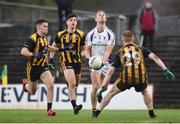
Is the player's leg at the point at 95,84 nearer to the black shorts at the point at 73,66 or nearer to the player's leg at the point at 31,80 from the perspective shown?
the black shorts at the point at 73,66

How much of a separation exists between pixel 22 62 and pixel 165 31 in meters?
6.01

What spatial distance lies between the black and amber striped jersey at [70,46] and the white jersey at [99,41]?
30cm

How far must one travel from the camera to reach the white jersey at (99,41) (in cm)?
2239

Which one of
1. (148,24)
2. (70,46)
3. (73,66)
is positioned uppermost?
(148,24)

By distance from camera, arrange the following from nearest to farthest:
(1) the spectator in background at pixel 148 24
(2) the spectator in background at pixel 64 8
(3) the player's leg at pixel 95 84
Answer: (3) the player's leg at pixel 95 84 < (2) the spectator in background at pixel 64 8 < (1) the spectator in background at pixel 148 24

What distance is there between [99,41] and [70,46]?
751 millimetres

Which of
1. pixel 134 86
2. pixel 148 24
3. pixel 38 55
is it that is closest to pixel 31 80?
pixel 38 55

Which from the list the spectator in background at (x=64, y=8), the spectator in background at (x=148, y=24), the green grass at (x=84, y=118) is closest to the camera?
the green grass at (x=84, y=118)

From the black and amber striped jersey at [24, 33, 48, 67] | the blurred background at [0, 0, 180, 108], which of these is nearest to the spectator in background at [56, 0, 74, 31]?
the blurred background at [0, 0, 180, 108]

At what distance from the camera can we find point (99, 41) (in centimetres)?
2241

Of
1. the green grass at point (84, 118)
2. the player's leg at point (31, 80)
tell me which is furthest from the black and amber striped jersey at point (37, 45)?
the green grass at point (84, 118)

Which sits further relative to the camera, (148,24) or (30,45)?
(148,24)

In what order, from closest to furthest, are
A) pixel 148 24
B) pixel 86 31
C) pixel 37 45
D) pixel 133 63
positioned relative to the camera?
pixel 133 63
pixel 37 45
pixel 148 24
pixel 86 31

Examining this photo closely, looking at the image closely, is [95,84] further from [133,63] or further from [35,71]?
[133,63]
